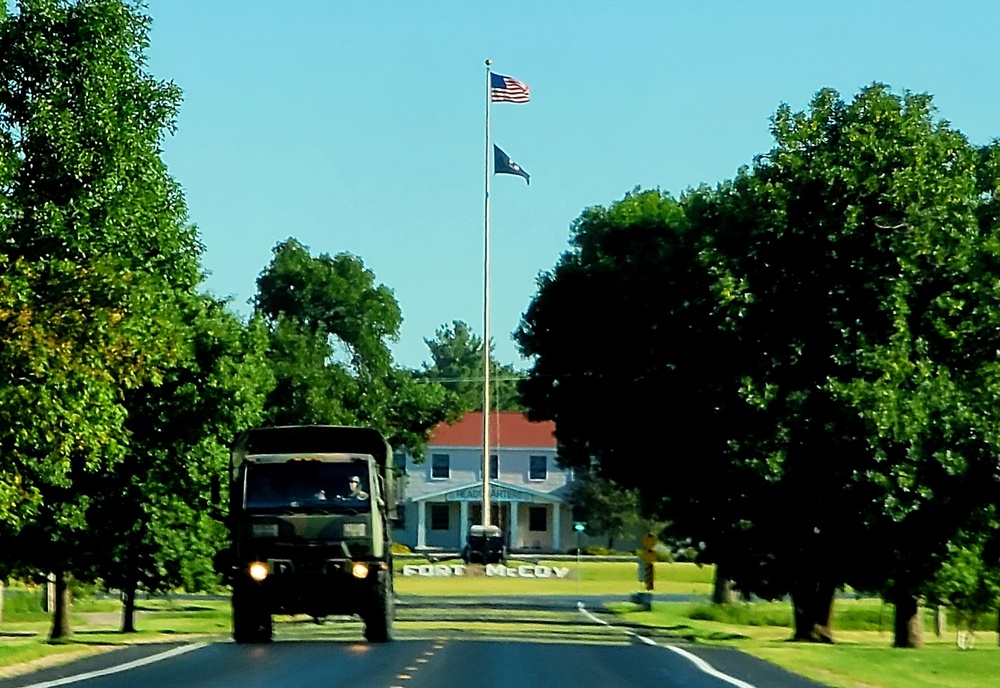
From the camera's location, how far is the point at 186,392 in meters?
39.3

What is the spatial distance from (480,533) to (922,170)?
4026cm

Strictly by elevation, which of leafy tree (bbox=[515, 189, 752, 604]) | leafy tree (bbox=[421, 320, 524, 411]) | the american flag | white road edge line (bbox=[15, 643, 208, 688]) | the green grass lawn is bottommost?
white road edge line (bbox=[15, 643, 208, 688])

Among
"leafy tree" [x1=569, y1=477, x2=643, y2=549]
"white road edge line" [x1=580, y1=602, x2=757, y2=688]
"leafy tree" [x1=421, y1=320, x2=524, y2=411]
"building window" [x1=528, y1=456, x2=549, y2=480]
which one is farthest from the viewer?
"leafy tree" [x1=421, y1=320, x2=524, y2=411]

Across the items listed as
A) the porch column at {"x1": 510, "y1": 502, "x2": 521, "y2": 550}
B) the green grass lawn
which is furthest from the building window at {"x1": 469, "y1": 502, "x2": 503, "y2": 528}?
the green grass lawn

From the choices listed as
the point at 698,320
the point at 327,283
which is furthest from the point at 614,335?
the point at 327,283

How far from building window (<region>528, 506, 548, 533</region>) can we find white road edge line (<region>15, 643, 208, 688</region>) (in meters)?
87.3

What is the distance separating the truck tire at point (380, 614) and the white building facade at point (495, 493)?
83.1 meters

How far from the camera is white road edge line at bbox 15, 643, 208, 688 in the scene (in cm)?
2011

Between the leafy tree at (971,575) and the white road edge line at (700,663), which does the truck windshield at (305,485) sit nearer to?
the white road edge line at (700,663)

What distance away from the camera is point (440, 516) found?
382ft

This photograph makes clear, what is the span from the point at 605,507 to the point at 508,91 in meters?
49.7

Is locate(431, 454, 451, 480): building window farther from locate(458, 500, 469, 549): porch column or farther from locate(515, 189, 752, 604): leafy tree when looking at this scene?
locate(515, 189, 752, 604): leafy tree

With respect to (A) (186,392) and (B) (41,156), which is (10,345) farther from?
(A) (186,392)

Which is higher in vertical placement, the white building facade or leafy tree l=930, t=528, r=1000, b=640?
the white building facade
